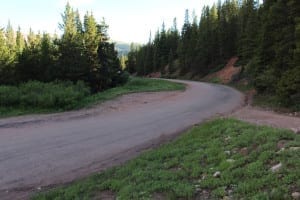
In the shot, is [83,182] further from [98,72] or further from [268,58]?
[98,72]

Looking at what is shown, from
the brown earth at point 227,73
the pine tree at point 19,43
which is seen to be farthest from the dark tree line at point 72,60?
the brown earth at point 227,73

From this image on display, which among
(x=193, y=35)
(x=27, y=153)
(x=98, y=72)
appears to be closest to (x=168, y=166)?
(x=27, y=153)

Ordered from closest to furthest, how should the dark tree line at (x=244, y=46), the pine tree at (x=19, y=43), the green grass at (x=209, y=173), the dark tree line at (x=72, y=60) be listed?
the green grass at (x=209, y=173), the dark tree line at (x=244, y=46), the dark tree line at (x=72, y=60), the pine tree at (x=19, y=43)

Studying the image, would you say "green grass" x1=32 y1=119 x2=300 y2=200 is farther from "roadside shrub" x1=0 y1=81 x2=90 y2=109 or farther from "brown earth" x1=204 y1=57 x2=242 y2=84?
"brown earth" x1=204 y1=57 x2=242 y2=84

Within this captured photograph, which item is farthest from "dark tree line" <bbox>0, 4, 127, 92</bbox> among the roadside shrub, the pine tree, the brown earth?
the brown earth

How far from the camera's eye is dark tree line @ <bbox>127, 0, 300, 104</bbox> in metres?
19.0

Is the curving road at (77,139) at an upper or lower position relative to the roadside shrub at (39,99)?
lower

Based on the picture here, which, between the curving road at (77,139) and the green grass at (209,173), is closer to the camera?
the green grass at (209,173)

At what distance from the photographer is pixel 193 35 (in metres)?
75.8

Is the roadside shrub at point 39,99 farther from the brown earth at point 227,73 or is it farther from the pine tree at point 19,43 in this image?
the brown earth at point 227,73

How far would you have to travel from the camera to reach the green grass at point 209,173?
5516 millimetres

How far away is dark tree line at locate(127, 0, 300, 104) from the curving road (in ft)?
13.3

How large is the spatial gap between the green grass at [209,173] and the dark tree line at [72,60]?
80.2ft

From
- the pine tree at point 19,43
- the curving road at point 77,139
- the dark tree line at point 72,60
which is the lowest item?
the curving road at point 77,139
